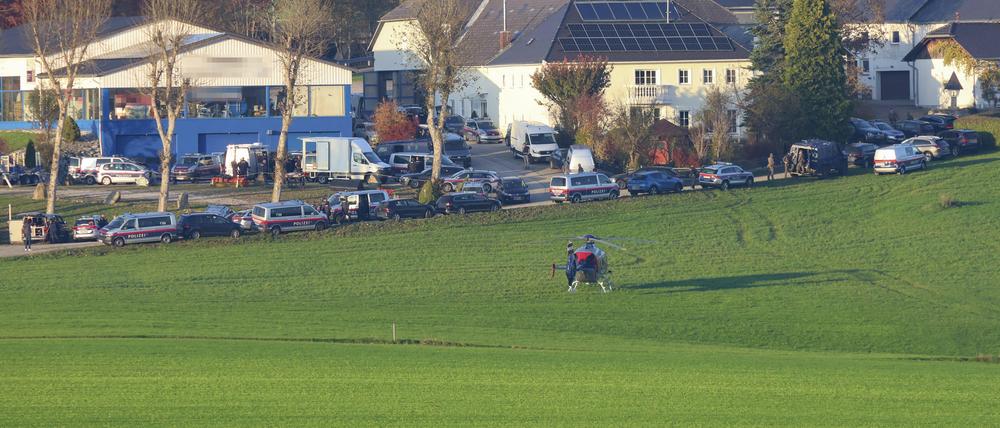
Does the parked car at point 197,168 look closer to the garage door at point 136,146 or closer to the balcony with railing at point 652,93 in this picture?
A: the garage door at point 136,146

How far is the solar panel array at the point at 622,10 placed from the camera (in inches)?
3423

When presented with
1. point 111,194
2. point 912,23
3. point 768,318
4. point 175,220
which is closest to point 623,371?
point 768,318

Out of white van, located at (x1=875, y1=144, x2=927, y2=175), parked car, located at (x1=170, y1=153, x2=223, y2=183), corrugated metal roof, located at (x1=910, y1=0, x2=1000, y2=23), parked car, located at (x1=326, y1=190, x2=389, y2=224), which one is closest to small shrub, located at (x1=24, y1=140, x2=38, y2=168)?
parked car, located at (x1=170, y1=153, x2=223, y2=183)

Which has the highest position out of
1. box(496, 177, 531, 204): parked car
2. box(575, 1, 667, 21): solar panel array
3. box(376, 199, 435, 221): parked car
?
box(575, 1, 667, 21): solar panel array

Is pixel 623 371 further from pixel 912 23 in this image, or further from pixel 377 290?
pixel 912 23

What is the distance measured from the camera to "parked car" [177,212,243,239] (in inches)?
2122

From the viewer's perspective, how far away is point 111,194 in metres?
Answer: 64.0

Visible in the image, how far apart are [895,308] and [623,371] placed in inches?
620

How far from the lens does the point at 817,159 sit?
6644cm

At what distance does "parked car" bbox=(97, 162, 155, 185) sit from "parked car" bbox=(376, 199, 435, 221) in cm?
1768

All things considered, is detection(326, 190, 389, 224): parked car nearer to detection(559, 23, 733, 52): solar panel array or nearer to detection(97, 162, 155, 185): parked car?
detection(97, 162, 155, 185): parked car

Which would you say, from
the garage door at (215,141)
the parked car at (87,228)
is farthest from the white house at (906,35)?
the parked car at (87,228)

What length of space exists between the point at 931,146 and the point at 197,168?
37811 millimetres

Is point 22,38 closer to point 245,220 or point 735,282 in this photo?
point 245,220
